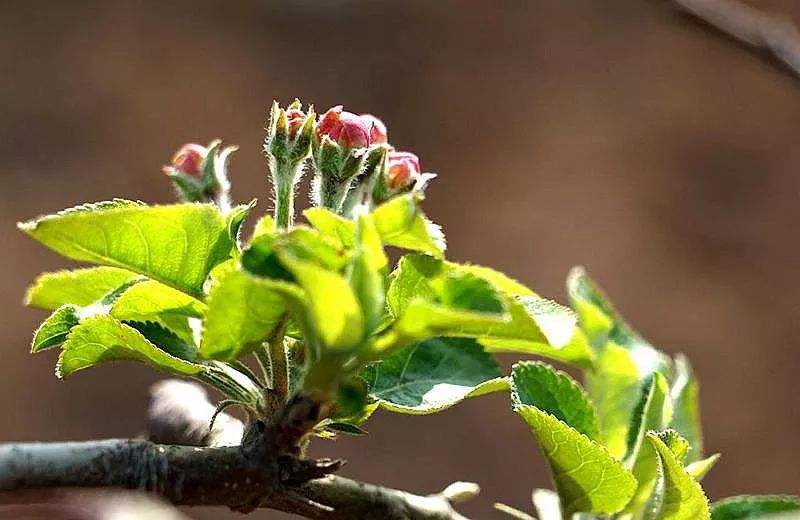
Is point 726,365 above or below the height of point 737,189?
below

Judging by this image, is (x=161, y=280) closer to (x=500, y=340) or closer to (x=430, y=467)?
(x=500, y=340)

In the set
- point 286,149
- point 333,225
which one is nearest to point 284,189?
point 286,149

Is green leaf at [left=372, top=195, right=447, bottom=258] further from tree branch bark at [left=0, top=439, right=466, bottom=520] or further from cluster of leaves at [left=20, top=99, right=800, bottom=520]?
tree branch bark at [left=0, top=439, right=466, bottom=520]

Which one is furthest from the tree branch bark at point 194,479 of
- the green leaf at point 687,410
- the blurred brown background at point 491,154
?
the blurred brown background at point 491,154

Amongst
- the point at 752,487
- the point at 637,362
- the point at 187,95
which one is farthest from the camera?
the point at 187,95

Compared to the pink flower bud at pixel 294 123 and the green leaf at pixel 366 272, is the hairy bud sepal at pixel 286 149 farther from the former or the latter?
the green leaf at pixel 366 272

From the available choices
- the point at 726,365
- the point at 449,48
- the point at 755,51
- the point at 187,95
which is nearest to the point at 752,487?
the point at 726,365
